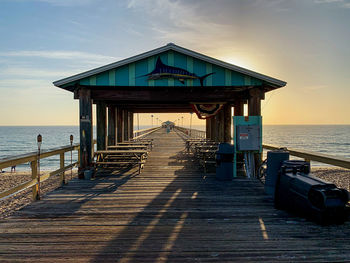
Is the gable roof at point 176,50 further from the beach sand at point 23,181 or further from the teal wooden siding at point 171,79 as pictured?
the beach sand at point 23,181

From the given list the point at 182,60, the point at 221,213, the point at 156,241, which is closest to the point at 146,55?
the point at 182,60

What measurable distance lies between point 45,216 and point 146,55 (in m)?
6.11

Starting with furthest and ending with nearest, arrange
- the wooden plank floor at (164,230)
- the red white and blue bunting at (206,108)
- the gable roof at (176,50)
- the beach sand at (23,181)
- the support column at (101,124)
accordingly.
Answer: the beach sand at (23,181), the red white and blue bunting at (206,108), the support column at (101,124), the gable roof at (176,50), the wooden plank floor at (164,230)

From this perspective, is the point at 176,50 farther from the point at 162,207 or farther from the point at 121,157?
the point at 162,207

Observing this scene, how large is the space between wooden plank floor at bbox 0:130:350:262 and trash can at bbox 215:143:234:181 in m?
1.40

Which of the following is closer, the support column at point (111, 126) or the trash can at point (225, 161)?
the trash can at point (225, 161)

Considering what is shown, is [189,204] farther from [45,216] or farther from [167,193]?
[45,216]

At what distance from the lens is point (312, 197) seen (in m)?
4.53

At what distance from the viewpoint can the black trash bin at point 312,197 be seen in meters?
4.41

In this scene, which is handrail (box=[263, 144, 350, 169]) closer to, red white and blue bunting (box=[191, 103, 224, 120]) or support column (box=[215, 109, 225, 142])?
red white and blue bunting (box=[191, 103, 224, 120])

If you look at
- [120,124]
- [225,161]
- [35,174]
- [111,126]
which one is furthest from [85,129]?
[120,124]

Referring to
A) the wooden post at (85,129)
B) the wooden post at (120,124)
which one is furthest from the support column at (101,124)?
the wooden post at (120,124)

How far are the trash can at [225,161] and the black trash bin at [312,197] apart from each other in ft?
10.2

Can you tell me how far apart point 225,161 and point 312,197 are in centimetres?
403
